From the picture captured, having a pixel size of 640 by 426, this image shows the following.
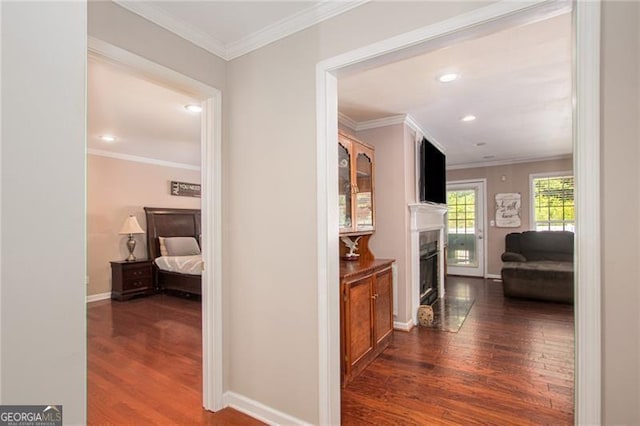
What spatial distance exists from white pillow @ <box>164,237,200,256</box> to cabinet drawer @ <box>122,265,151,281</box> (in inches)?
17.4

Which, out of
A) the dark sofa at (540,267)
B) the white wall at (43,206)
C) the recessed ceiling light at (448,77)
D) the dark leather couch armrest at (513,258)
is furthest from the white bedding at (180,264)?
the dark leather couch armrest at (513,258)

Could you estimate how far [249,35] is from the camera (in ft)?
6.86

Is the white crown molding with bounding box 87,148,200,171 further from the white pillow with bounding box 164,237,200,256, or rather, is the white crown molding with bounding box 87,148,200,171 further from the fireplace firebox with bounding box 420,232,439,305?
→ the fireplace firebox with bounding box 420,232,439,305

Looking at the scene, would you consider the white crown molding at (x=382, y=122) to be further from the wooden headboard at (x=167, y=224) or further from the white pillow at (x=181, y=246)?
the wooden headboard at (x=167, y=224)

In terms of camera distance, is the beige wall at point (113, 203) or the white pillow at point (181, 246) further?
the white pillow at point (181, 246)

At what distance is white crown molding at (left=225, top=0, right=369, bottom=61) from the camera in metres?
1.78

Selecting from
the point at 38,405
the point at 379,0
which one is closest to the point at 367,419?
the point at 38,405

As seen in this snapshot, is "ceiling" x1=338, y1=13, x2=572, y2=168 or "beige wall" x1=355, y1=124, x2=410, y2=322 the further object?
"beige wall" x1=355, y1=124, x2=410, y2=322

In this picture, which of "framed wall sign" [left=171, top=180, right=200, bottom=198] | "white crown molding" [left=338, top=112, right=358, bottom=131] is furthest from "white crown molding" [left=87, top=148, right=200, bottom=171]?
"white crown molding" [left=338, top=112, right=358, bottom=131]

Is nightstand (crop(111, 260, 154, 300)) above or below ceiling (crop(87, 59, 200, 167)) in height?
below

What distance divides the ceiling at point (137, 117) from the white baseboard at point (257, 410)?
211 cm

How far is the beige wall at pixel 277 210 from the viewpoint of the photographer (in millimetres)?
1873

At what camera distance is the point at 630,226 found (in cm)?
115

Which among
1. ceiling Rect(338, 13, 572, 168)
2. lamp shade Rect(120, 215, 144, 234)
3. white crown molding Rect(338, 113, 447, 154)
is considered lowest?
lamp shade Rect(120, 215, 144, 234)
